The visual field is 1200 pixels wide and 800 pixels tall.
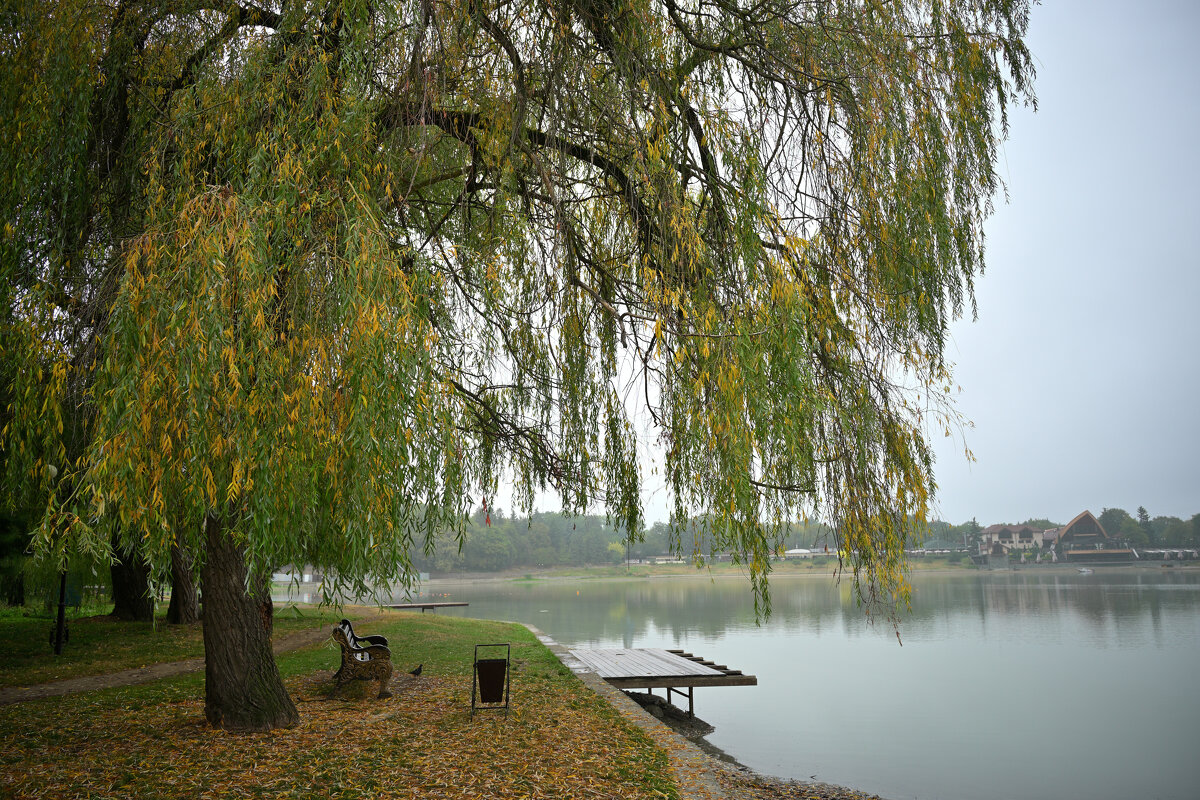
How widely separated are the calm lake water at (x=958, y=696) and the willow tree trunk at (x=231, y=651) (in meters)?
6.05

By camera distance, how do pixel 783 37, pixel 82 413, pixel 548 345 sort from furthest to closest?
pixel 548 345, pixel 783 37, pixel 82 413

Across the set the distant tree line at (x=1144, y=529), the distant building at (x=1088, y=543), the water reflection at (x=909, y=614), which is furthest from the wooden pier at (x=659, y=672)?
the distant building at (x=1088, y=543)

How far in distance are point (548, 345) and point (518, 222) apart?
1079mm

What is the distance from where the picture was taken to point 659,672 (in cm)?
1085

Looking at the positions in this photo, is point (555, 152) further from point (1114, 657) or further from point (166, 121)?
point (1114, 657)

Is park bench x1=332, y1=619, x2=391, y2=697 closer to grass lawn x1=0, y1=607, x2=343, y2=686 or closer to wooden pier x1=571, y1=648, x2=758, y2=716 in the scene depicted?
grass lawn x1=0, y1=607, x2=343, y2=686

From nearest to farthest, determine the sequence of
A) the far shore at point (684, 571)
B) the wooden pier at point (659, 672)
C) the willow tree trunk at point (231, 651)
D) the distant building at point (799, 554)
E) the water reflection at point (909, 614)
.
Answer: the willow tree trunk at point (231, 651) → the wooden pier at point (659, 672) → the water reflection at point (909, 614) → the distant building at point (799, 554) → the far shore at point (684, 571)

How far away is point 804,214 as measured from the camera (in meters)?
5.45

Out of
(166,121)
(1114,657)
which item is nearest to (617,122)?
(166,121)

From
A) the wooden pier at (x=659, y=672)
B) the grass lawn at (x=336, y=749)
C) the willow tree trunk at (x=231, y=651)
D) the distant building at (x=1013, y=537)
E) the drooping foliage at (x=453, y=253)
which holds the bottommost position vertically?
the distant building at (x=1013, y=537)

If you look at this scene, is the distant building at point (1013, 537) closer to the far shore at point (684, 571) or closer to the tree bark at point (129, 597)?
the far shore at point (684, 571)

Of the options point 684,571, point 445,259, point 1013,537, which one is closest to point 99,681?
point 445,259

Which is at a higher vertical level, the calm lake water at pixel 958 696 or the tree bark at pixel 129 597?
the tree bark at pixel 129 597

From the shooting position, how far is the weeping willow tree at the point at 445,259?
12.2ft
